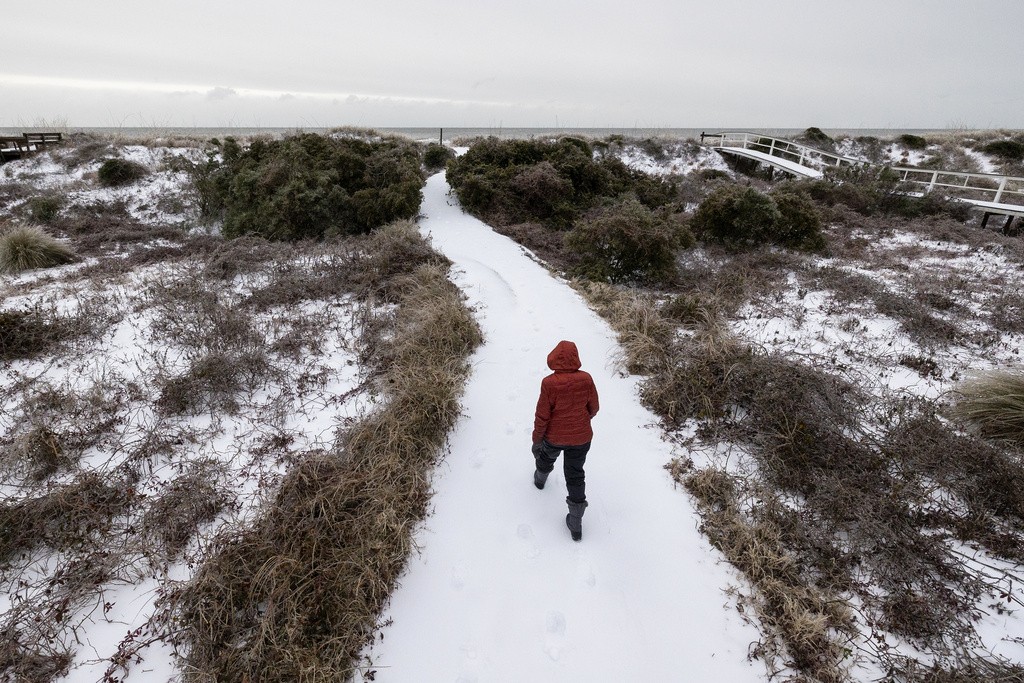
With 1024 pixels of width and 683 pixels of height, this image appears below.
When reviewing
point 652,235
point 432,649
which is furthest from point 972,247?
point 432,649

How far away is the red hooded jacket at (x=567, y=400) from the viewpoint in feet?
12.6

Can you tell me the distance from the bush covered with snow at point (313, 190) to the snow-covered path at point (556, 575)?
8.49 metres

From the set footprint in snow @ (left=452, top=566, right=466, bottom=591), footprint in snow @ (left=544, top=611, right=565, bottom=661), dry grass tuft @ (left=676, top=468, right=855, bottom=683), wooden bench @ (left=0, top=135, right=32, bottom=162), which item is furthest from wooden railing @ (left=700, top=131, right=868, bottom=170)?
wooden bench @ (left=0, top=135, right=32, bottom=162)

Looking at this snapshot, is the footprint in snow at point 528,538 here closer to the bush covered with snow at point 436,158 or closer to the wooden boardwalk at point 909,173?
the wooden boardwalk at point 909,173

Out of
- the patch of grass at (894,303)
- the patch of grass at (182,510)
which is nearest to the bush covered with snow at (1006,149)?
the patch of grass at (894,303)

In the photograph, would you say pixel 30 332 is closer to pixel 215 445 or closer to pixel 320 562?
pixel 215 445

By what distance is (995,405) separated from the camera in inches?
195

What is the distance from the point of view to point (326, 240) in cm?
1120

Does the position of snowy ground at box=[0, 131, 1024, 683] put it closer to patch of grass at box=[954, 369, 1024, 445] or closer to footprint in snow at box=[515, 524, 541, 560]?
footprint in snow at box=[515, 524, 541, 560]

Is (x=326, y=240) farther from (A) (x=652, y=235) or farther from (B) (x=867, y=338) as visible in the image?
(B) (x=867, y=338)

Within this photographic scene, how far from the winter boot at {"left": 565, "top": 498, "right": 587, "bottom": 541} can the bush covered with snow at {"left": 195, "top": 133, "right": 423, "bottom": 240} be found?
10.1 metres

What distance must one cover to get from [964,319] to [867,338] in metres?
2.09

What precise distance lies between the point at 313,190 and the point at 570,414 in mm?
11014

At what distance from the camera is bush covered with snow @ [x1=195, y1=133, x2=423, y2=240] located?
11688 millimetres
